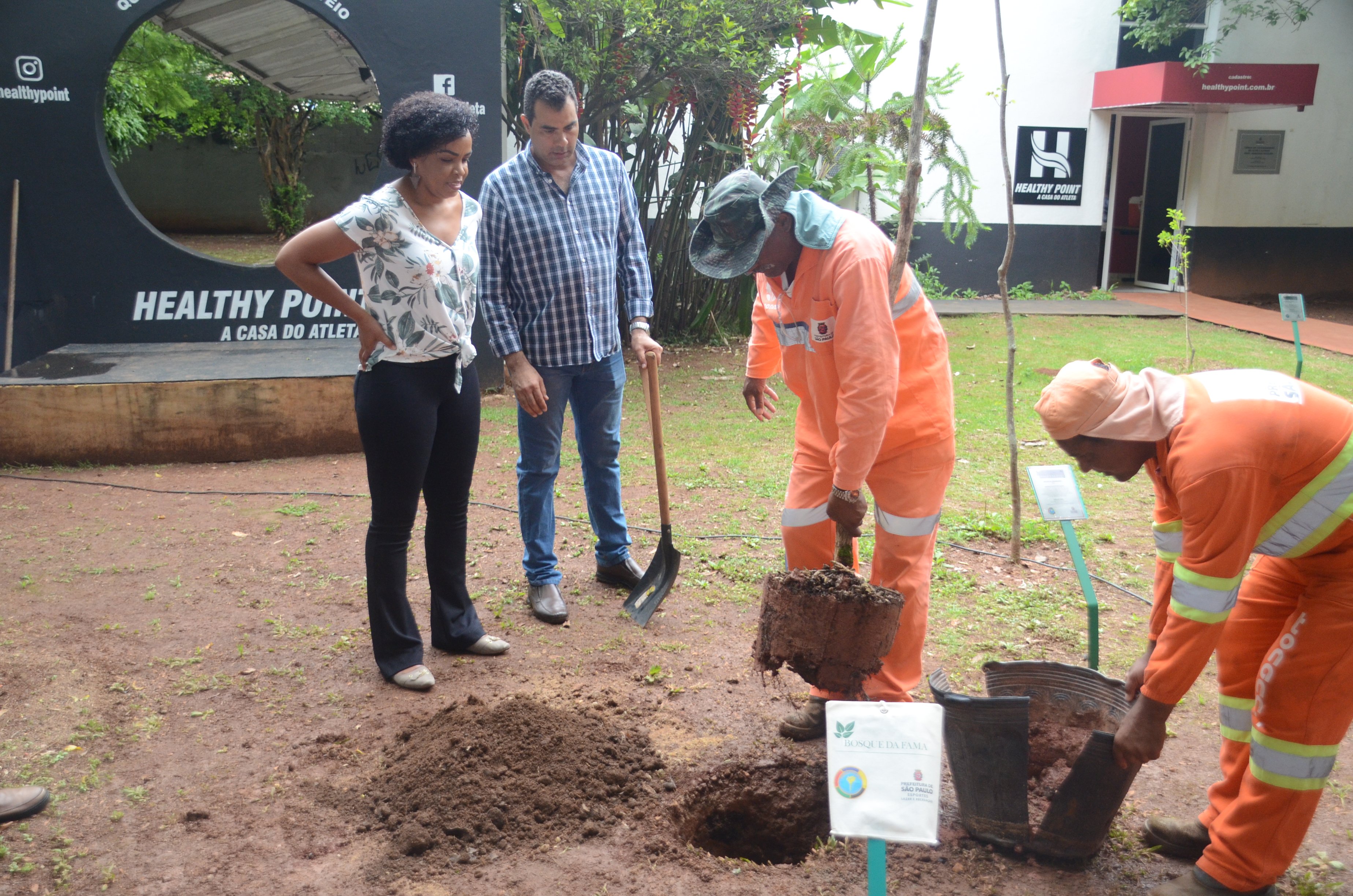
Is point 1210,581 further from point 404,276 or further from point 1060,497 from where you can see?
point 404,276

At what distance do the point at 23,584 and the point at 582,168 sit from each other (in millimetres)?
3244

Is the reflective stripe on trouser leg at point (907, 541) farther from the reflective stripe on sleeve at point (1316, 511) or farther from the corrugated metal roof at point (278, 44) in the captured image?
the corrugated metal roof at point (278, 44)

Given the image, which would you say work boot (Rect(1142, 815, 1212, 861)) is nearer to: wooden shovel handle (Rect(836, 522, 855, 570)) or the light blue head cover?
wooden shovel handle (Rect(836, 522, 855, 570))

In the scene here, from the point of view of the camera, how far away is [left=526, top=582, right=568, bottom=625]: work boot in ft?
13.7

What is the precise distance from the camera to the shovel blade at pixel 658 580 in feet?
14.0

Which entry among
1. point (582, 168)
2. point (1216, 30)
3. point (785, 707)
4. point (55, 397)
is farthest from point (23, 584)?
point (1216, 30)

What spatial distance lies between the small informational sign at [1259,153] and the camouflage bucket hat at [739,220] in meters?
14.9

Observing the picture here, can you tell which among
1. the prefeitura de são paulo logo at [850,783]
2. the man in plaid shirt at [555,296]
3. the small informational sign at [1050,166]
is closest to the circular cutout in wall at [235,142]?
the small informational sign at [1050,166]

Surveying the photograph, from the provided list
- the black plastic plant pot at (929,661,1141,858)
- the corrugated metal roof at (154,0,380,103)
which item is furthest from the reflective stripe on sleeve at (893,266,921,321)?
the corrugated metal roof at (154,0,380,103)

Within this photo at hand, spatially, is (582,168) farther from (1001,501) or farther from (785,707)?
(1001,501)

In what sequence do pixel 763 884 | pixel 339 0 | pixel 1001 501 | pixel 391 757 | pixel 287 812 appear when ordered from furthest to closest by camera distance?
pixel 339 0
pixel 1001 501
pixel 391 757
pixel 287 812
pixel 763 884

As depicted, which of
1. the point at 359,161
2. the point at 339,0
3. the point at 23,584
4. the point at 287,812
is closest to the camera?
the point at 287,812

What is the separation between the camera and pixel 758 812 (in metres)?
3.06

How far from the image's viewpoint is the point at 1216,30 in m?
14.0
